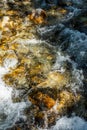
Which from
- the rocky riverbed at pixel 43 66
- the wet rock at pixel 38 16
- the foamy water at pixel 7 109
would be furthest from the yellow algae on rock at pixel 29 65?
the wet rock at pixel 38 16

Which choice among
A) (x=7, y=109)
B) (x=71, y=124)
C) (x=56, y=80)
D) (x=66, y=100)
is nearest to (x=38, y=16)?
(x=56, y=80)

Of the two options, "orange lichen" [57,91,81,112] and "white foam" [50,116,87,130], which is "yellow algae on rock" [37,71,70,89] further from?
"white foam" [50,116,87,130]

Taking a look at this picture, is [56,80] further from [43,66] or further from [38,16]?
[38,16]

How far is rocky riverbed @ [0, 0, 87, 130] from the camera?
149 inches

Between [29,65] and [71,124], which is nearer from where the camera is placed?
[71,124]

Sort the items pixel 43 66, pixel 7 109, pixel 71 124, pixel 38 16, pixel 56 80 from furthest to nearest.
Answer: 1. pixel 38 16
2. pixel 43 66
3. pixel 56 80
4. pixel 7 109
5. pixel 71 124

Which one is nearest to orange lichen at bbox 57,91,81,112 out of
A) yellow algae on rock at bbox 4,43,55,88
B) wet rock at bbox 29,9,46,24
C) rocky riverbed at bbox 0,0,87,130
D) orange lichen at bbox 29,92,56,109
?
rocky riverbed at bbox 0,0,87,130

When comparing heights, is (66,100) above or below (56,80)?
below

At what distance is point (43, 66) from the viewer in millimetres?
4609

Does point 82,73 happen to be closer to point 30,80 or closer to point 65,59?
point 65,59

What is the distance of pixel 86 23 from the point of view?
5.77m

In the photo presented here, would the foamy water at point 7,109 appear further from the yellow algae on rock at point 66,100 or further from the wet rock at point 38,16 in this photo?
the wet rock at point 38,16

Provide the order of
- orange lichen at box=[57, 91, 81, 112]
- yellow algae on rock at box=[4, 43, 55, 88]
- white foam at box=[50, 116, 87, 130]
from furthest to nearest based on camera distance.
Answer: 1. yellow algae on rock at box=[4, 43, 55, 88]
2. orange lichen at box=[57, 91, 81, 112]
3. white foam at box=[50, 116, 87, 130]

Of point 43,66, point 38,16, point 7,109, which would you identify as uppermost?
point 38,16
